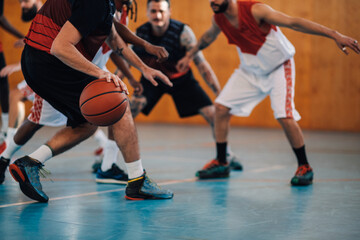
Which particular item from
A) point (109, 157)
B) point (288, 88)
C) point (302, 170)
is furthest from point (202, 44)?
point (302, 170)

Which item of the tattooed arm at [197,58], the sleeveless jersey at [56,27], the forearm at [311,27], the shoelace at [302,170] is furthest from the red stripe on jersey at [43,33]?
the shoelace at [302,170]

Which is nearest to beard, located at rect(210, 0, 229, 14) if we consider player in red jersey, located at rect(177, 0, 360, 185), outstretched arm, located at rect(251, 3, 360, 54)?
player in red jersey, located at rect(177, 0, 360, 185)

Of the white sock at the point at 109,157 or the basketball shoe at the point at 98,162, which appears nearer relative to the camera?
the white sock at the point at 109,157

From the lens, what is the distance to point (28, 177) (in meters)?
3.66

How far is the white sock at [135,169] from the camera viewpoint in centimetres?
376

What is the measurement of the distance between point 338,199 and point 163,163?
2402 mm

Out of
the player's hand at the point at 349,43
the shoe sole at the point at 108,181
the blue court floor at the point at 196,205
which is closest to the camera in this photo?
the blue court floor at the point at 196,205

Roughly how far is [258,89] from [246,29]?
60cm

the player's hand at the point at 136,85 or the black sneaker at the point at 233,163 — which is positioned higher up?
the player's hand at the point at 136,85

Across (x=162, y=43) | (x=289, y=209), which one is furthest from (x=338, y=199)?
(x=162, y=43)

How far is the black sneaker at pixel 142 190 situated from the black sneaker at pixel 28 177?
592 millimetres

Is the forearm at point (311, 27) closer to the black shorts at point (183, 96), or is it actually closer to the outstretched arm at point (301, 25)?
the outstretched arm at point (301, 25)

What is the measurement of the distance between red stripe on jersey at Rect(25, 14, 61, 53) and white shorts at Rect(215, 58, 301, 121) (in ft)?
6.26

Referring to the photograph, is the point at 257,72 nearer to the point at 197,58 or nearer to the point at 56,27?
the point at 197,58
